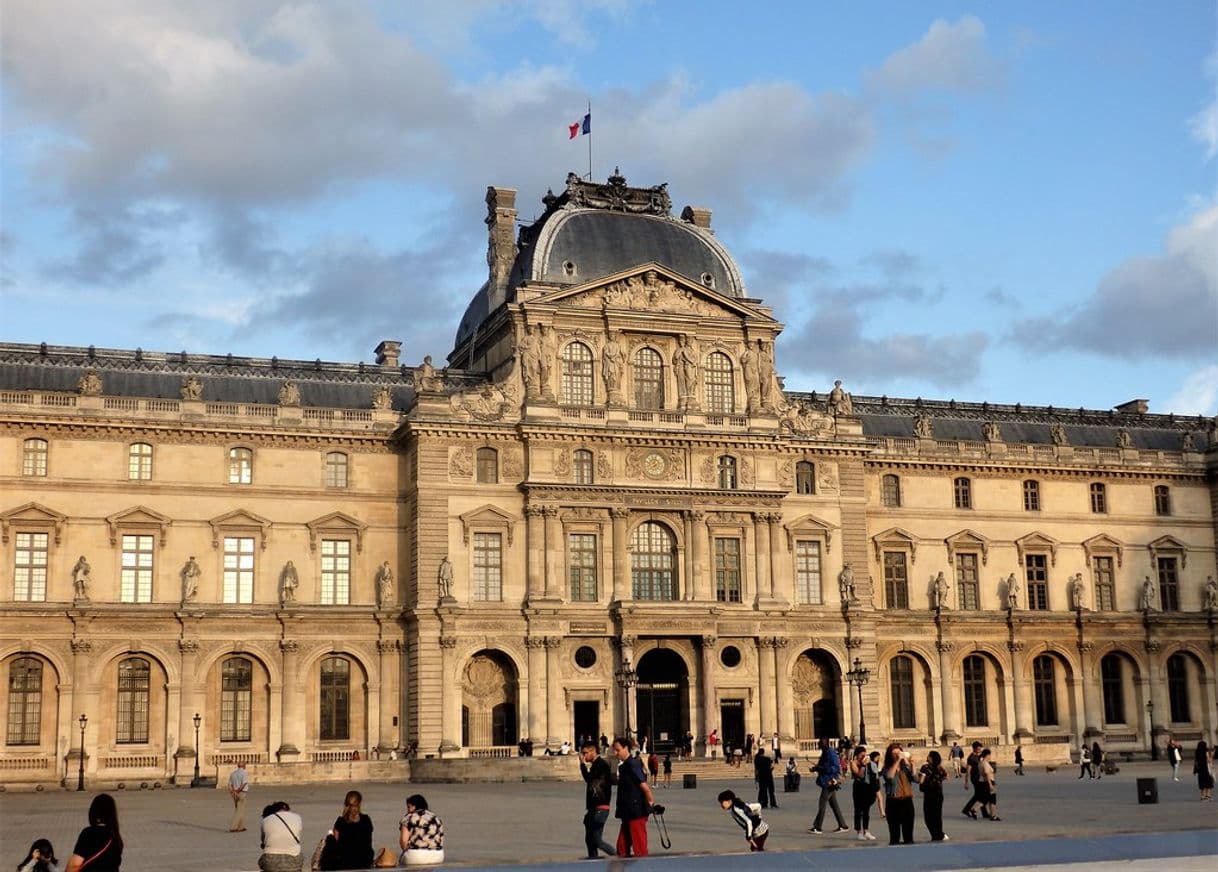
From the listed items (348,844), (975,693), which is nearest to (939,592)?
(975,693)

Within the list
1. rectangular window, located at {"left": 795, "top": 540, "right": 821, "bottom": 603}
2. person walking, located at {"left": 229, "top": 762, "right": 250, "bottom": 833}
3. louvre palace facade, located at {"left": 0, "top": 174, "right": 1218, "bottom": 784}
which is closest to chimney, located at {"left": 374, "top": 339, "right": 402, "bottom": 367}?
louvre palace facade, located at {"left": 0, "top": 174, "right": 1218, "bottom": 784}

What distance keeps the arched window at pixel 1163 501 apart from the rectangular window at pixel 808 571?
68.1 ft

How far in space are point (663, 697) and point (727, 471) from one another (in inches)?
403

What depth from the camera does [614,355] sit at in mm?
67625

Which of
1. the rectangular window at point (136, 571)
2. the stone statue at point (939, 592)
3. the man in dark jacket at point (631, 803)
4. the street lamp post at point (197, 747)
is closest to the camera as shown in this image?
the man in dark jacket at point (631, 803)

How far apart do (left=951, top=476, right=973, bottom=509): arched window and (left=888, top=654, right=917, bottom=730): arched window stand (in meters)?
8.15

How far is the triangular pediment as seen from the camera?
67.6 metres

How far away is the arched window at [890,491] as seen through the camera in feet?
243

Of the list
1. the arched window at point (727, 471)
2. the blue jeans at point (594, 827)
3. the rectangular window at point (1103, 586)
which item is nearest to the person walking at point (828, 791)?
the blue jeans at point (594, 827)

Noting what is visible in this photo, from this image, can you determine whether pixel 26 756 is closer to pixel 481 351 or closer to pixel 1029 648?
pixel 481 351

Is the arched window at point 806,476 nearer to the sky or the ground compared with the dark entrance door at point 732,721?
nearer to the sky

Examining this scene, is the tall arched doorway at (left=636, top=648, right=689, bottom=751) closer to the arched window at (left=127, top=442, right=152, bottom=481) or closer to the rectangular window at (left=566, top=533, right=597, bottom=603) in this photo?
the rectangular window at (left=566, top=533, right=597, bottom=603)

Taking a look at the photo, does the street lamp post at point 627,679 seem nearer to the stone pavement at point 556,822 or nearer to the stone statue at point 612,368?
the stone pavement at point 556,822

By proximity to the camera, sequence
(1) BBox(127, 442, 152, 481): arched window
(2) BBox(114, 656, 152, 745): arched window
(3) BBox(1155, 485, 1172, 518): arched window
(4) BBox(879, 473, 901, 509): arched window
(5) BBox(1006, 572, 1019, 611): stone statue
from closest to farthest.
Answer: (2) BBox(114, 656, 152, 745): arched window → (1) BBox(127, 442, 152, 481): arched window → (4) BBox(879, 473, 901, 509): arched window → (5) BBox(1006, 572, 1019, 611): stone statue → (3) BBox(1155, 485, 1172, 518): arched window
